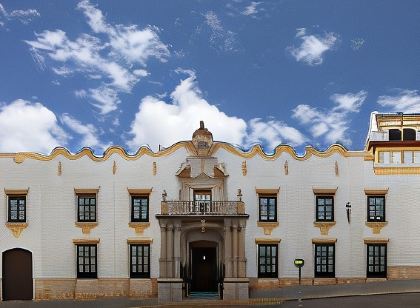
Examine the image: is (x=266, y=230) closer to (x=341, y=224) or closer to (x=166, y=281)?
(x=341, y=224)

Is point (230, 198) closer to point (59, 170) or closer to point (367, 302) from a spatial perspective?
point (367, 302)

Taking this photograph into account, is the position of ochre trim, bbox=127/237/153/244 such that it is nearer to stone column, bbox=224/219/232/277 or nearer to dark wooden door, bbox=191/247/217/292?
dark wooden door, bbox=191/247/217/292

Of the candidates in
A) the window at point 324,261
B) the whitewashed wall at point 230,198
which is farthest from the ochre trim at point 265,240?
the window at point 324,261

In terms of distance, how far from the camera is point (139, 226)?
2748cm

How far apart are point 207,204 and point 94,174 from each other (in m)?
6.49

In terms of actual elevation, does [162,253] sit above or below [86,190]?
below

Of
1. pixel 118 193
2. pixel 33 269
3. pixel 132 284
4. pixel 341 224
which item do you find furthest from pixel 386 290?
pixel 33 269

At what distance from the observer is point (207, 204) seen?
2677cm

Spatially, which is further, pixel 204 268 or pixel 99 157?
pixel 204 268

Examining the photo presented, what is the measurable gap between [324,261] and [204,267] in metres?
6.52

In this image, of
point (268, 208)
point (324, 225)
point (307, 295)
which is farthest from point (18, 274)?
point (324, 225)

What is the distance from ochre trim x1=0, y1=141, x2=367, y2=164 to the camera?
27.6 m

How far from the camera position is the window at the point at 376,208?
27.3m

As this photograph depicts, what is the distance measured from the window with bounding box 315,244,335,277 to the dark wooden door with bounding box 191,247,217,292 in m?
5.55
